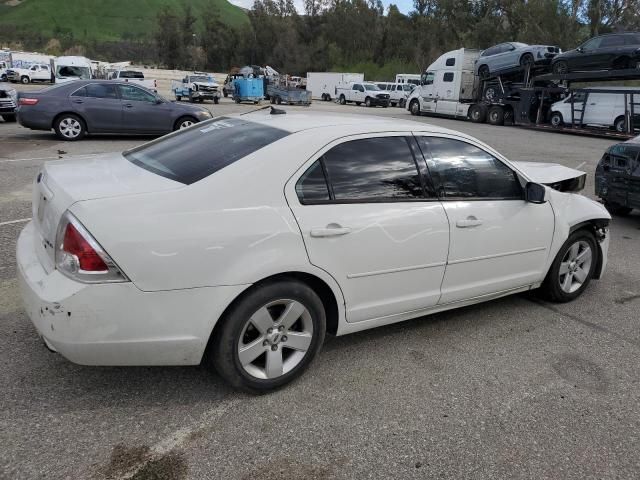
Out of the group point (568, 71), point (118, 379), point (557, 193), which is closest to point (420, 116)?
point (568, 71)

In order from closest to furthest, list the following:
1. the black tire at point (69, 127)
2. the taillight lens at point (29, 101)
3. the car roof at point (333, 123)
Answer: the car roof at point (333, 123), the taillight lens at point (29, 101), the black tire at point (69, 127)

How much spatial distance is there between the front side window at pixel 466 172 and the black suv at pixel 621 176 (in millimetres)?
4229

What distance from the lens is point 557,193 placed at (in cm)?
433

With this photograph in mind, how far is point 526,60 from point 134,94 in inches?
766

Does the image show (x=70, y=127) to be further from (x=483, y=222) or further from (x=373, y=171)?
(x=483, y=222)

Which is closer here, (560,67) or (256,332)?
(256,332)

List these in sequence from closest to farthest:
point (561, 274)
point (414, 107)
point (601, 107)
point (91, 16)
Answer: point (561, 274) < point (601, 107) < point (414, 107) < point (91, 16)

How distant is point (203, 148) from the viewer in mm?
3367

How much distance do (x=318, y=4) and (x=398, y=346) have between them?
107403mm

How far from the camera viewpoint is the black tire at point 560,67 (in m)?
23.6

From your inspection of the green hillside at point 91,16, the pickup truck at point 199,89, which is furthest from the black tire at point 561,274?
the green hillside at point 91,16

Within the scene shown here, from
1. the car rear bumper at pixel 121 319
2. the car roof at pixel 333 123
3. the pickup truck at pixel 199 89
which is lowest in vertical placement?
the car rear bumper at pixel 121 319

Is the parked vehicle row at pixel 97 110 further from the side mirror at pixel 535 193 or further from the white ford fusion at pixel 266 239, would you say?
the side mirror at pixel 535 193

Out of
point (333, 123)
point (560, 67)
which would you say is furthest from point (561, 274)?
point (560, 67)
